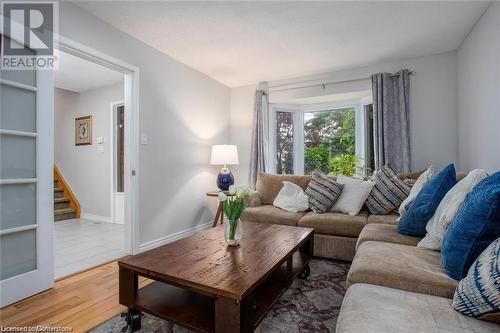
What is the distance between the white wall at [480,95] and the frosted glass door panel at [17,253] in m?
3.73

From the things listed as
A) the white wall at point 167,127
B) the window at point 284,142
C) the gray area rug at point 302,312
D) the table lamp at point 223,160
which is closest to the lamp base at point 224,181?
the table lamp at point 223,160

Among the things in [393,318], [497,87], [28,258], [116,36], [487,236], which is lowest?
[28,258]

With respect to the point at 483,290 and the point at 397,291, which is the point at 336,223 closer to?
the point at 397,291

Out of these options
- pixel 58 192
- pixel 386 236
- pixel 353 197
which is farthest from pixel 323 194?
pixel 58 192

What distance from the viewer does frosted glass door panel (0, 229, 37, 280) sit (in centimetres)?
181

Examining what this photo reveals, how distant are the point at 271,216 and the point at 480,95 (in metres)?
2.34

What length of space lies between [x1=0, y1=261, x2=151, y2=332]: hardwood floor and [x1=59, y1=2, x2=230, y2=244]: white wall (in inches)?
31.1

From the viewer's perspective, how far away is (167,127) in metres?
3.26

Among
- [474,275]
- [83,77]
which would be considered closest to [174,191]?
[83,77]

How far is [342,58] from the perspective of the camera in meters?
3.36

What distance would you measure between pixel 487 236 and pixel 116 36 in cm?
318

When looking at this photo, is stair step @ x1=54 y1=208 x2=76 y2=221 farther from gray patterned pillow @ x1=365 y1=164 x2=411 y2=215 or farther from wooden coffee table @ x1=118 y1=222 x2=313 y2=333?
gray patterned pillow @ x1=365 y1=164 x2=411 y2=215

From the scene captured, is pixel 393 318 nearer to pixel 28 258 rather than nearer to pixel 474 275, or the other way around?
pixel 474 275
